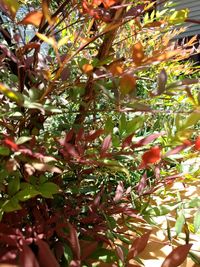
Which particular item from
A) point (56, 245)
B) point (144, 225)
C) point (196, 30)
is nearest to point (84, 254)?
point (56, 245)

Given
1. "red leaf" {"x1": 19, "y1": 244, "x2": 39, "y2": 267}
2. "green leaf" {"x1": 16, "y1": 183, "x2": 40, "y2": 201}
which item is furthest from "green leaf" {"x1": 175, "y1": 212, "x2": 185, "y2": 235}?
"red leaf" {"x1": 19, "y1": 244, "x2": 39, "y2": 267}

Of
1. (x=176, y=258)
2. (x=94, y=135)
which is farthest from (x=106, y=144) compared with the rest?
(x=176, y=258)

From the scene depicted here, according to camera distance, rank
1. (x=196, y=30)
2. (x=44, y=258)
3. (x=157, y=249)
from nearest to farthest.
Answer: (x=44, y=258) < (x=157, y=249) < (x=196, y=30)

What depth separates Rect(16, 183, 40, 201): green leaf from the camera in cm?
67

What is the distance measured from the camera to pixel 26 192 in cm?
68

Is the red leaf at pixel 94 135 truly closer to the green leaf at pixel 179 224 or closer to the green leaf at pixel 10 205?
the green leaf at pixel 10 205

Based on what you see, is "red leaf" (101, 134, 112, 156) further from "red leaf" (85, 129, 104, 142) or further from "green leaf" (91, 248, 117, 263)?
"green leaf" (91, 248, 117, 263)

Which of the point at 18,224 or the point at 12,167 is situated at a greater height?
the point at 12,167

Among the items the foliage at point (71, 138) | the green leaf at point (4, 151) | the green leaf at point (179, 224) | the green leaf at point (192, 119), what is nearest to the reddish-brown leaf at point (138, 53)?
the foliage at point (71, 138)

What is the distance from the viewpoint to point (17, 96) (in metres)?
0.57

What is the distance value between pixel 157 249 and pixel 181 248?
0.47 meters

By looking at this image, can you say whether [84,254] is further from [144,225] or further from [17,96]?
[144,225]

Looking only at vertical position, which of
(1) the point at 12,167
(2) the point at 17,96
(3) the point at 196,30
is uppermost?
(3) the point at 196,30

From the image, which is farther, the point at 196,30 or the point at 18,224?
the point at 196,30
